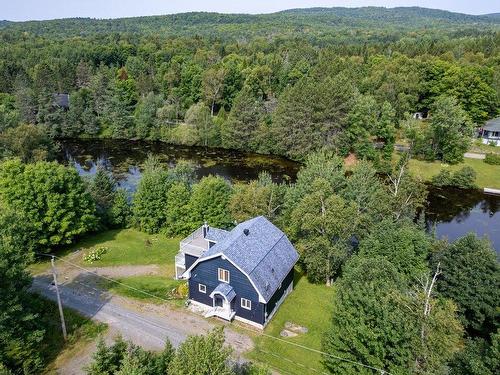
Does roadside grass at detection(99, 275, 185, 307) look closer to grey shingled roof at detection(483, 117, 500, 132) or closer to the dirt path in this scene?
the dirt path

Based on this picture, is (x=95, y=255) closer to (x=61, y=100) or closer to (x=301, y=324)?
(x=301, y=324)

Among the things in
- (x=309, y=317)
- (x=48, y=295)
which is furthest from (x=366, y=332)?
(x=48, y=295)

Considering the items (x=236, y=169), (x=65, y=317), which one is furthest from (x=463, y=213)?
(x=65, y=317)

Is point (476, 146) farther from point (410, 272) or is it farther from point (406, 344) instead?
point (406, 344)

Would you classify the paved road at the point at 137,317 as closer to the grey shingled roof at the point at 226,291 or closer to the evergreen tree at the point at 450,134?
the grey shingled roof at the point at 226,291

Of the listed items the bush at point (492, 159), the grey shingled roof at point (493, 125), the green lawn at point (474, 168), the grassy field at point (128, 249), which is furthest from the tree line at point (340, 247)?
the grey shingled roof at point (493, 125)
